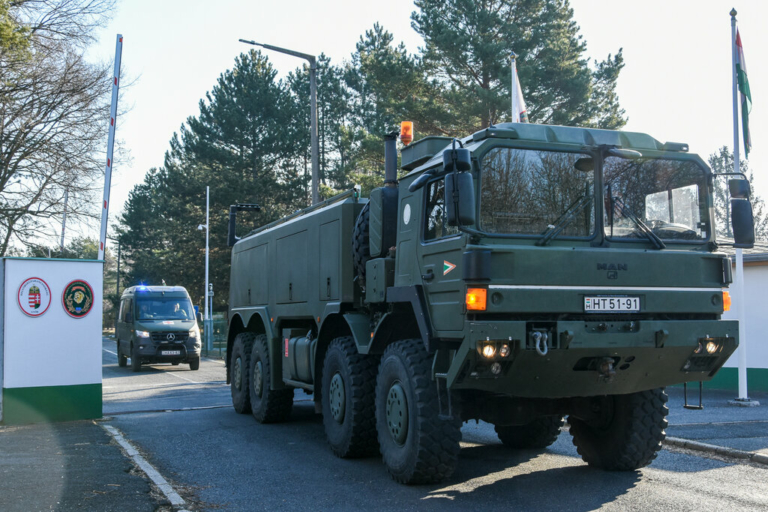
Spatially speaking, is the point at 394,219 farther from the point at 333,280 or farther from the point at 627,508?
the point at 627,508

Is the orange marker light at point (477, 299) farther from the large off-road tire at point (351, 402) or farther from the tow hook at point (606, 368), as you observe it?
the large off-road tire at point (351, 402)

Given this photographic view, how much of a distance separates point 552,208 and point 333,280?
3.47 meters

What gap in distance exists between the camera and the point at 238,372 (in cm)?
1318

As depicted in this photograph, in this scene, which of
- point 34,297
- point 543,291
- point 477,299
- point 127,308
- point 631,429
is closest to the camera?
point 477,299

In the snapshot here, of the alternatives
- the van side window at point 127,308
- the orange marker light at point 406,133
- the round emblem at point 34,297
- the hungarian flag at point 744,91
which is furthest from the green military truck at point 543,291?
the van side window at point 127,308

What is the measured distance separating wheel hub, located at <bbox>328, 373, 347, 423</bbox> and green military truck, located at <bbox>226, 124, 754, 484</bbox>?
28cm

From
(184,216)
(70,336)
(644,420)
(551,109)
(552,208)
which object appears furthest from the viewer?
(184,216)

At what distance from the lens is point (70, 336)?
1199cm

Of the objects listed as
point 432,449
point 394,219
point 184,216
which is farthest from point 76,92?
point 184,216

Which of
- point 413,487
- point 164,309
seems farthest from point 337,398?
point 164,309

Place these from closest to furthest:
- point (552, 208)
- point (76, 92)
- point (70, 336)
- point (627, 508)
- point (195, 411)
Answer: point (627, 508) → point (552, 208) → point (70, 336) → point (195, 411) → point (76, 92)

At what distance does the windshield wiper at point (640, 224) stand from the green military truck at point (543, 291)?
12 millimetres

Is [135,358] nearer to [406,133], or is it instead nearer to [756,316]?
[756,316]

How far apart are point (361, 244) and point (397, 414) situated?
2.27 m
